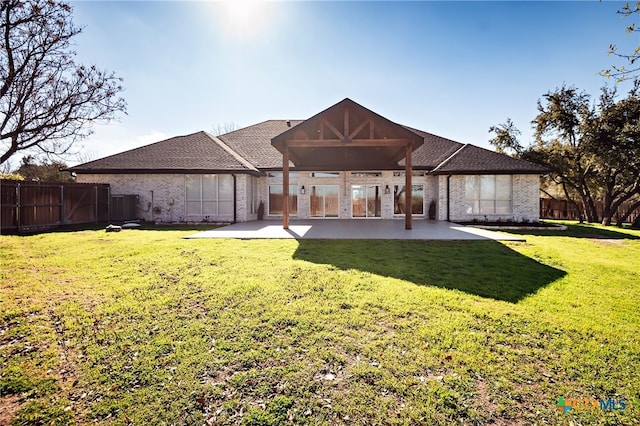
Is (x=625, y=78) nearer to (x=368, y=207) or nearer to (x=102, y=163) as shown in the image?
(x=368, y=207)

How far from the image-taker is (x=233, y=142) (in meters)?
22.4

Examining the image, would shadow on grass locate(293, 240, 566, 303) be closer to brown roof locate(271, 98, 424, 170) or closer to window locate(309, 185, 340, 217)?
brown roof locate(271, 98, 424, 170)

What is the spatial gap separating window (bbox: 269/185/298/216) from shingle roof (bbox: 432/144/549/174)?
8.89 m

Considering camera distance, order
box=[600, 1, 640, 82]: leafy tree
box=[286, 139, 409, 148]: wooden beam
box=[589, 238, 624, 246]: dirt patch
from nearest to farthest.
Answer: box=[600, 1, 640, 82]: leafy tree, box=[589, 238, 624, 246]: dirt patch, box=[286, 139, 409, 148]: wooden beam

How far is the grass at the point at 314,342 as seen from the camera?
2.81 metres

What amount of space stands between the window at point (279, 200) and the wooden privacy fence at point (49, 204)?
380 inches

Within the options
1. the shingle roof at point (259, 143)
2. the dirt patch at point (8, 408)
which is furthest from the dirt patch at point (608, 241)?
the shingle roof at point (259, 143)

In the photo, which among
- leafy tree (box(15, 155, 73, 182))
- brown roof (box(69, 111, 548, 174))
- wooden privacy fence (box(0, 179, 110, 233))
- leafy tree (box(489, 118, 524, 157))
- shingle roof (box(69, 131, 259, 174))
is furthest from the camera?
leafy tree (box(15, 155, 73, 182))

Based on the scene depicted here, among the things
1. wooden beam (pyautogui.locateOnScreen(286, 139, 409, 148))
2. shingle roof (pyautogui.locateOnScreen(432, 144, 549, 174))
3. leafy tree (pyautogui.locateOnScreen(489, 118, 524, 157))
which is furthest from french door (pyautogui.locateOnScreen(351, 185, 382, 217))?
leafy tree (pyautogui.locateOnScreen(489, 118, 524, 157))

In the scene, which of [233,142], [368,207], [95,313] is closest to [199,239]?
[95,313]

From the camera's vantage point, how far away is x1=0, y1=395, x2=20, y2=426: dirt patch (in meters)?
2.66

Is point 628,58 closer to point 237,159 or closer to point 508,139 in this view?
point 237,159

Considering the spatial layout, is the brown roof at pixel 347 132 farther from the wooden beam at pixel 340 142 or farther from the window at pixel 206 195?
the window at pixel 206 195

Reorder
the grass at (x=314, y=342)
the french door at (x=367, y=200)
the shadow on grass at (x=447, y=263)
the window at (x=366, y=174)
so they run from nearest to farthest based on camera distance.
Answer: the grass at (x=314, y=342)
the shadow on grass at (x=447, y=263)
the window at (x=366, y=174)
the french door at (x=367, y=200)
